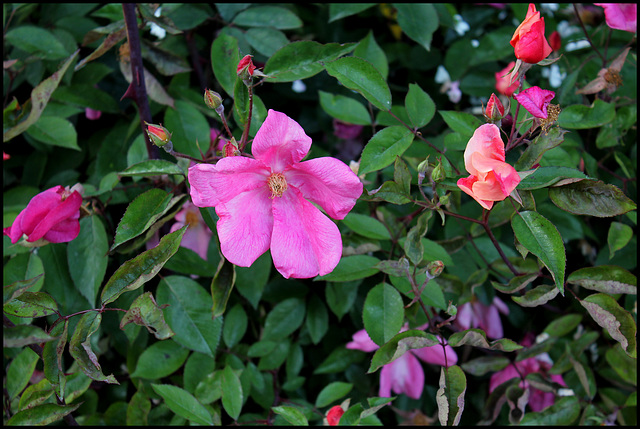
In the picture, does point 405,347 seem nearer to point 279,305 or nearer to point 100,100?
point 279,305

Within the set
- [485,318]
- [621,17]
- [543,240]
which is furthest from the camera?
[485,318]

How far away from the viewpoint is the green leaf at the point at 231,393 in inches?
34.6

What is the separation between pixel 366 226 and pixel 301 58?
0.30 m

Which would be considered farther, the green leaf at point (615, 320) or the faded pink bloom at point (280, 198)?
the green leaf at point (615, 320)

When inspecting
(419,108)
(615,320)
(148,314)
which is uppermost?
(419,108)

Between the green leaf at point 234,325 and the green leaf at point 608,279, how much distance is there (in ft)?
1.99

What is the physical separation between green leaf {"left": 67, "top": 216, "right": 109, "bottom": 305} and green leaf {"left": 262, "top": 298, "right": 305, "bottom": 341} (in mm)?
338

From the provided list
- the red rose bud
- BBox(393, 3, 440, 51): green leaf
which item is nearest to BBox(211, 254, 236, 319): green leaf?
BBox(393, 3, 440, 51): green leaf

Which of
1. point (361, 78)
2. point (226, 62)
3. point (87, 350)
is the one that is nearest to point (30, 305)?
point (87, 350)

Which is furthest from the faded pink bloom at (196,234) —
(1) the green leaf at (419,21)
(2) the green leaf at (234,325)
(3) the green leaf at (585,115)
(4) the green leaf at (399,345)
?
(3) the green leaf at (585,115)

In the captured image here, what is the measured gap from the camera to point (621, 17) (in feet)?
3.12

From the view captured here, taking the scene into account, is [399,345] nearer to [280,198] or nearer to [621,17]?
[280,198]

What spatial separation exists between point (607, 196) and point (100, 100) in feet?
3.23

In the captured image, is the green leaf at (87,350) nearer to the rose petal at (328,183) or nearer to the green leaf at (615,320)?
the rose petal at (328,183)
